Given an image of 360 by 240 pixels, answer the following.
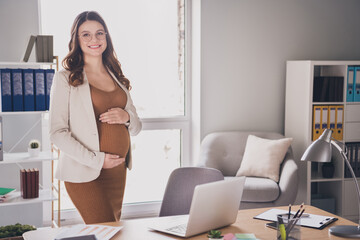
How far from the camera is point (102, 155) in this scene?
2623 mm

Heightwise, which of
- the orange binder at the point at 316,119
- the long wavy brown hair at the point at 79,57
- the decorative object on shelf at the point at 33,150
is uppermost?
the long wavy brown hair at the point at 79,57

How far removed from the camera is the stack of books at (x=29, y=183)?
3.39 meters

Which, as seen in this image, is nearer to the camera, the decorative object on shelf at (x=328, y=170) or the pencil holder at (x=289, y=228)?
the pencil holder at (x=289, y=228)

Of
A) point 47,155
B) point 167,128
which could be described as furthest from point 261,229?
point 167,128

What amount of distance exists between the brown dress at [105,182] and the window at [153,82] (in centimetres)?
165

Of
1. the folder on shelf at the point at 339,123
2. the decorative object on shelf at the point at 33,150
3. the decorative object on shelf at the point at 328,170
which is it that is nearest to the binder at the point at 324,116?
the folder on shelf at the point at 339,123

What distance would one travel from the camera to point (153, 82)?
453 centimetres

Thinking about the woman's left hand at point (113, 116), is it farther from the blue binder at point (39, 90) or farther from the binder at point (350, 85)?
the binder at point (350, 85)

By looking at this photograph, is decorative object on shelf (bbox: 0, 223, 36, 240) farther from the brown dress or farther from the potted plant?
the potted plant

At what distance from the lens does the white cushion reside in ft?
13.2

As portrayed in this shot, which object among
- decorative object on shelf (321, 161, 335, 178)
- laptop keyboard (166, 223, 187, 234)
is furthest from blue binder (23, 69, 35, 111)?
decorative object on shelf (321, 161, 335, 178)

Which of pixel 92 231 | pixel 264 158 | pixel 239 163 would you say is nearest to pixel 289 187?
pixel 264 158

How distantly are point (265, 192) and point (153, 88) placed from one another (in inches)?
61.4

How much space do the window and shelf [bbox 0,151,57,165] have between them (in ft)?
2.72
